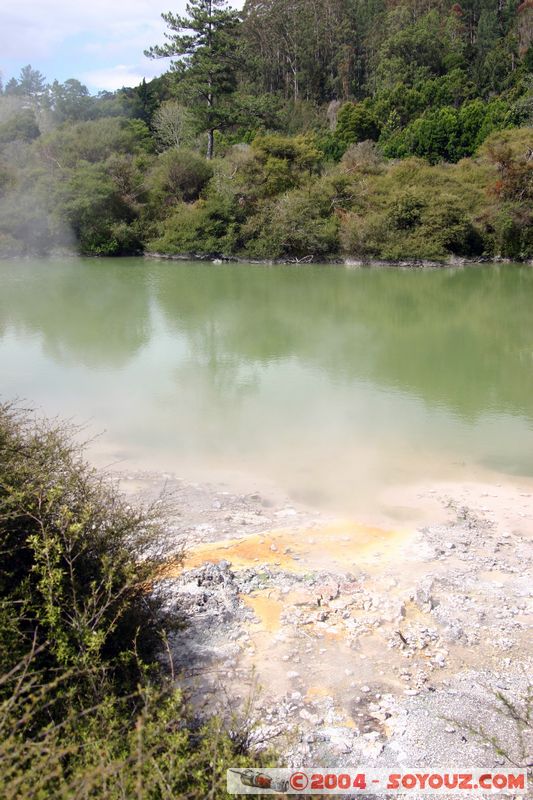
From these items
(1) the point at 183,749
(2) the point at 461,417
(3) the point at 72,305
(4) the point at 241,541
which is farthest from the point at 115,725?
(3) the point at 72,305

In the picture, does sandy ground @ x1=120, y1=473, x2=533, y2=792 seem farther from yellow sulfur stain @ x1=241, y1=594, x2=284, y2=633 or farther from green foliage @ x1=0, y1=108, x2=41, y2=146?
green foliage @ x1=0, y1=108, x2=41, y2=146

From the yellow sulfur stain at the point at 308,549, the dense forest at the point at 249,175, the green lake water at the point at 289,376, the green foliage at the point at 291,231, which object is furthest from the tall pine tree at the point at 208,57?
the yellow sulfur stain at the point at 308,549

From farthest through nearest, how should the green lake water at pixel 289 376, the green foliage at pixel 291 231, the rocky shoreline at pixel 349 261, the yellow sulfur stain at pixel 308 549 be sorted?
the green foliage at pixel 291 231
the rocky shoreline at pixel 349 261
the green lake water at pixel 289 376
the yellow sulfur stain at pixel 308 549

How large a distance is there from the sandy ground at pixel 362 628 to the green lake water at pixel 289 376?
1.02m

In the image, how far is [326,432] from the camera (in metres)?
8.20

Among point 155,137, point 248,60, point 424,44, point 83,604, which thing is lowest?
point 83,604

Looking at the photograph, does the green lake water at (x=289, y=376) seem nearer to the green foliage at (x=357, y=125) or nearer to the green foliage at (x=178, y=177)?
the green foliage at (x=178, y=177)

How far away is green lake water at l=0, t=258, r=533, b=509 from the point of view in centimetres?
733

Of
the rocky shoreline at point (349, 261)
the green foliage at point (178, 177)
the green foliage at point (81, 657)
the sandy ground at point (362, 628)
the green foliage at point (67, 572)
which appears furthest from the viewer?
the green foliage at point (178, 177)

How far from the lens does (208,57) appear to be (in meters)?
33.5

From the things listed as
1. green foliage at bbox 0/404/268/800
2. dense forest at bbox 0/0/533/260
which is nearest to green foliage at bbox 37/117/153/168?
dense forest at bbox 0/0/533/260

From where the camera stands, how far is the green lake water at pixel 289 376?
733 centimetres

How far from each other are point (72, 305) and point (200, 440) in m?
11.0

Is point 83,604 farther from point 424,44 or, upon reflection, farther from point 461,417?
point 424,44
